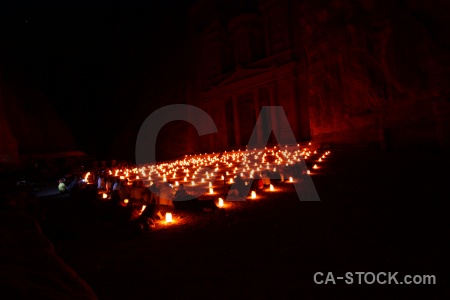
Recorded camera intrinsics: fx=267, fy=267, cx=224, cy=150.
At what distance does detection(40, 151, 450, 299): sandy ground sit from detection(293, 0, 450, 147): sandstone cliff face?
654 centimetres

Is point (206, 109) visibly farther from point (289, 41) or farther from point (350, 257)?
point (350, 257)

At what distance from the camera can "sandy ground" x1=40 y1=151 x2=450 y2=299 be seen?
3.05 m

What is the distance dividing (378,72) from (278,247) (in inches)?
541

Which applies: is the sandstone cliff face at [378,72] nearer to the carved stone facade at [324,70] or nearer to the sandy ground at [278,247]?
the carved stone facade at [324,70]

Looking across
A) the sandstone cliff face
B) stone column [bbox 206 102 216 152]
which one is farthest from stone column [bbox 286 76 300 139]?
stone column [bbox 206 102 216 152]

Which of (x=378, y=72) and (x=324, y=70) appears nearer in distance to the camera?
(x=378, y=72)

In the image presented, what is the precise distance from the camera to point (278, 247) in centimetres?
411

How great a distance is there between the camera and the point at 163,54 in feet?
108

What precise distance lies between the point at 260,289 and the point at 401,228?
271cm

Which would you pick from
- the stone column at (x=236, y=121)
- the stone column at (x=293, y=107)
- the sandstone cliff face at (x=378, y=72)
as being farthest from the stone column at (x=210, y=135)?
the sandstone cliff face at (x=378, y=72)

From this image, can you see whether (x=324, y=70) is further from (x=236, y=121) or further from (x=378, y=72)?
(x=236, y=121)

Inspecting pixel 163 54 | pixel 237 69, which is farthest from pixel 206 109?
pixel 163 54

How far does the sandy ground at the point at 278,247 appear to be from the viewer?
305 centimetres

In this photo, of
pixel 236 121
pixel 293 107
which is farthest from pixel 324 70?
pixel 236 121
